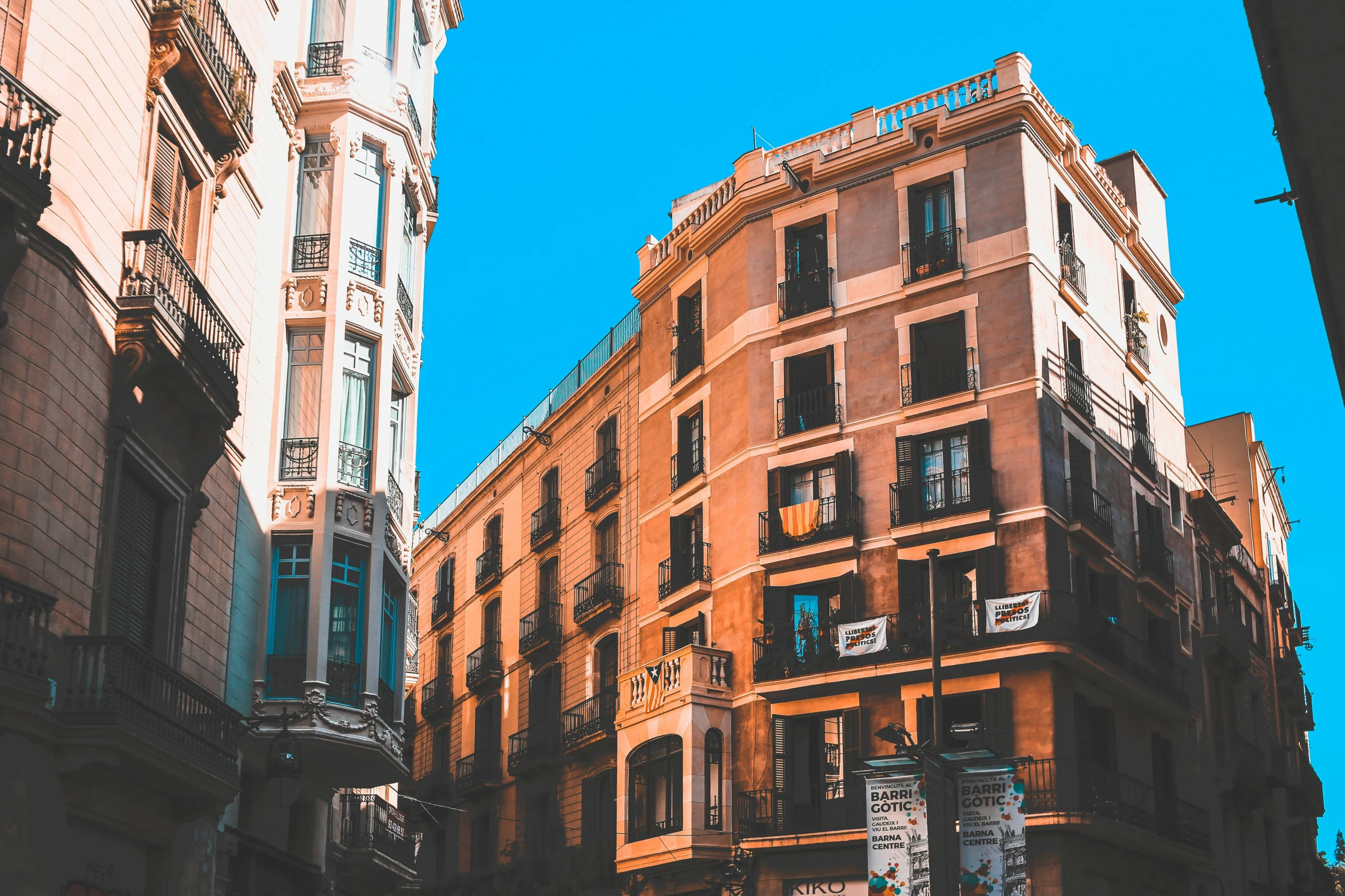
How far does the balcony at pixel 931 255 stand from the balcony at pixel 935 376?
2.10 meters

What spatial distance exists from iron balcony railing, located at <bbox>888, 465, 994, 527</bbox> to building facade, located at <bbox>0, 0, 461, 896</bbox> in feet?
37.5

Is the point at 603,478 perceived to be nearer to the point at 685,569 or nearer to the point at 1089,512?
the point at 685,569

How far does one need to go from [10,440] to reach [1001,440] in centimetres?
2302

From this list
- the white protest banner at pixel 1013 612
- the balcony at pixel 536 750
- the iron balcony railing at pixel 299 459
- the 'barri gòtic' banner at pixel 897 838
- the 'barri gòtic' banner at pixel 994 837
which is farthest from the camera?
the balcony at pixel 536 750

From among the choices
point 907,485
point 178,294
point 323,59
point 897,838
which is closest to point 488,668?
point 907,485

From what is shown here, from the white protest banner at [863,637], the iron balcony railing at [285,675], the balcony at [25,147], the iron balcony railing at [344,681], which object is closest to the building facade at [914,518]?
the white protest banner at [863,637]

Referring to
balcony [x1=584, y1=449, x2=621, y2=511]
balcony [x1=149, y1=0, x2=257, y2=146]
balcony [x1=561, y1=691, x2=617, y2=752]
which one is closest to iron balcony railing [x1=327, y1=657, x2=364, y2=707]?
balcony [x1=149, y1=0, x2=257, y2=146]

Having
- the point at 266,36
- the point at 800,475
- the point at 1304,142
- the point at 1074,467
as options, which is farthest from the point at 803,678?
the point at 1304,142

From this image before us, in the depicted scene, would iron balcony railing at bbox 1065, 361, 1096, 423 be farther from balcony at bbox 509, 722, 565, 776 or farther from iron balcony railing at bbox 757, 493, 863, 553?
balcony at bbox 509, 722, 565, 776

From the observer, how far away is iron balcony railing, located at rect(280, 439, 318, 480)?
25.0 metres

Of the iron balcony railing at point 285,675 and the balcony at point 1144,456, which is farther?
the balcony at point 1144,456

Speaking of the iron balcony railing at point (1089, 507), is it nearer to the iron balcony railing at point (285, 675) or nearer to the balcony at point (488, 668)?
the iron balcony railing at point (285, 675)

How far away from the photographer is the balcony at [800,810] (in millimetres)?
32469

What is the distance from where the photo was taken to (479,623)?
2071 inches
